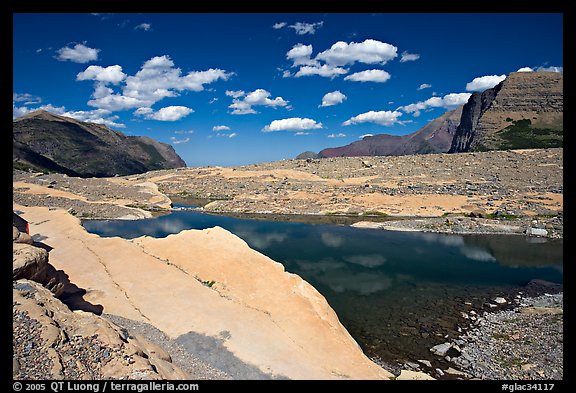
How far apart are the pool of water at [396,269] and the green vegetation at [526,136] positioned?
10159 centimetres

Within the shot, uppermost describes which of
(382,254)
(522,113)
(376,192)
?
(522,113)

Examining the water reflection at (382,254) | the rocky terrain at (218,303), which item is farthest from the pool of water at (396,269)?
the rocky terrain at (218,303)

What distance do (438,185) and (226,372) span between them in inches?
2538

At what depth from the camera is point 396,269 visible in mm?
31953

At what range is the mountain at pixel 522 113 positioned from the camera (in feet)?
429

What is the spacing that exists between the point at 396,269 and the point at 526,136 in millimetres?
132755

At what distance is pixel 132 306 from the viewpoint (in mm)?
17438

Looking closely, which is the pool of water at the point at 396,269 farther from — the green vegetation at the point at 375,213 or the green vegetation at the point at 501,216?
the green vegetation at the point at 375,213

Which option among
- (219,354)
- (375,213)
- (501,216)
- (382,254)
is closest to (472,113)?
(501,216)

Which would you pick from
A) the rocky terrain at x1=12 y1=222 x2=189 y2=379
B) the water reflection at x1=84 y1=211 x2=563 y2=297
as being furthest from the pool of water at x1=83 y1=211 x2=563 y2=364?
the rocky terrain at x1=12 y1=222 x2=189 y2=379

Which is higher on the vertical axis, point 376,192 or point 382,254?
point 376,192

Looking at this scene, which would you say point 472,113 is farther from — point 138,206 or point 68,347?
point 68,347

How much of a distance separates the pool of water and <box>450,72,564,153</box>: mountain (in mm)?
109592
